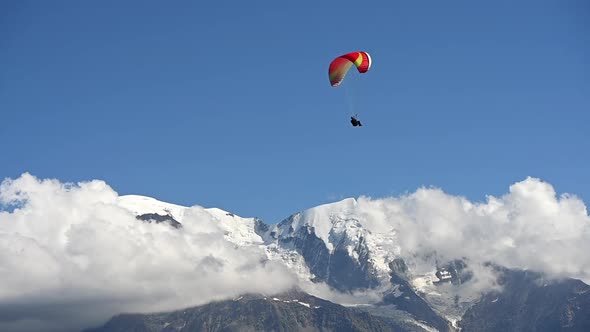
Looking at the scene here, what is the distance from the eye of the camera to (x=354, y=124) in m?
195
